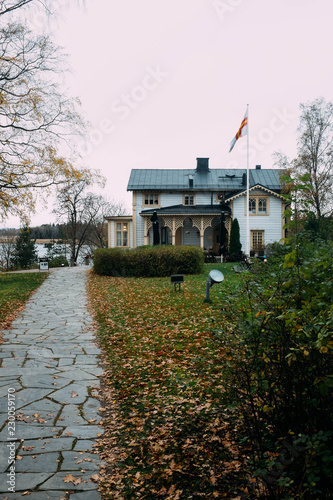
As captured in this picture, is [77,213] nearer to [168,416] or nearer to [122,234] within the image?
[122,234]

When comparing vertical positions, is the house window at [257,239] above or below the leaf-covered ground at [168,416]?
above

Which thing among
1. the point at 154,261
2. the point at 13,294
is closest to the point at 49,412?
the point at 13,294

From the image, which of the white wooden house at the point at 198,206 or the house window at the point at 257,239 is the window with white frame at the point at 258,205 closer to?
the white wooden house at the point at 198,206

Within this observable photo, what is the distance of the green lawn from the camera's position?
9659 mm

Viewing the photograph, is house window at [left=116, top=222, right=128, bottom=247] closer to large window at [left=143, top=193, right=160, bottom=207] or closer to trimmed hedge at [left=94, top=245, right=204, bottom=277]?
large window at [left=143, top=193, right=160, bottom=207]

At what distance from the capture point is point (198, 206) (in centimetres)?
2961

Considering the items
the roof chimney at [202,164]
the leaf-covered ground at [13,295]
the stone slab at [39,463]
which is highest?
the roof chimney at [202,164]

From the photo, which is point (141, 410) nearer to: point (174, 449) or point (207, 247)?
point (174, 449)

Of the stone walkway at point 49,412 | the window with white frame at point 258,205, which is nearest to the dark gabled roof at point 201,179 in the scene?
the window with white frame at point 258,205

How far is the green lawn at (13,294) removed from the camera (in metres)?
9.66

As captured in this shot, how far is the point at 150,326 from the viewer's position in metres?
8.37

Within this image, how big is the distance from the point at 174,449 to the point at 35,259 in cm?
3965

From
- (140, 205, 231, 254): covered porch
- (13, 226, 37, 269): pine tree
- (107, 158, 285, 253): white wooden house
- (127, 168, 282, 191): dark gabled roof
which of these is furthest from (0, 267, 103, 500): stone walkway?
(13, 226, 37, 269): pine tree

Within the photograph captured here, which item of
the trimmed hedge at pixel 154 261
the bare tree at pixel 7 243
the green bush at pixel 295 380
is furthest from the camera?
the bare tree at pixel 7 243
